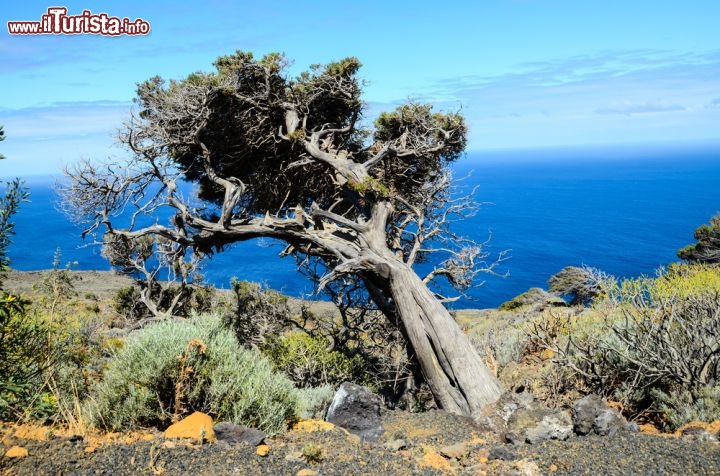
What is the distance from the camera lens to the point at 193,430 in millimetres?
4781

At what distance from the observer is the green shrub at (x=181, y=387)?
17.9 feet

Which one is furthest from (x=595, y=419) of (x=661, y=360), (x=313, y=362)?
(x=313, y=362)

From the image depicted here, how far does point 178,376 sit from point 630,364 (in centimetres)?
588

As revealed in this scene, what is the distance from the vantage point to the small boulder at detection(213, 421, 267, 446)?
4875 millimetres

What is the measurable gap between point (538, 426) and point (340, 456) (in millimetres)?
2387

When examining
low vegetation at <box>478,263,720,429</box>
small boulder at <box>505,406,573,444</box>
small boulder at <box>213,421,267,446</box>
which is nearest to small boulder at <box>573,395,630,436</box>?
small boulder at <box>505,406,573,444</box>

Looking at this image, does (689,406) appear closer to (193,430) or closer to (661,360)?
(661,360)

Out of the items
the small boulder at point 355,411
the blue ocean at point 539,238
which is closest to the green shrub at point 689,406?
the small boulder at point 355,411

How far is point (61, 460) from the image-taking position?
13.5 ft

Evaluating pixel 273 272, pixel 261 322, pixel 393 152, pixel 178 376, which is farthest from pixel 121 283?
pixel 178 376

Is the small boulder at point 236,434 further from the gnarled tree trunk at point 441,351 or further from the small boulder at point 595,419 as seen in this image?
the gnarled tree trunk at point 441,351

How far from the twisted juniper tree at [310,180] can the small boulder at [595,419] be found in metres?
2.23

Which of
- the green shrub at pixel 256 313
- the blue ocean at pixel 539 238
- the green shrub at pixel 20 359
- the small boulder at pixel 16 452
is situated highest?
the green shrub at pixel 20 359

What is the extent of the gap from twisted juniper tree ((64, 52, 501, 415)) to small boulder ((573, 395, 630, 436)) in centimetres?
223
